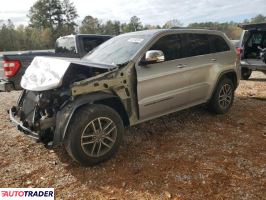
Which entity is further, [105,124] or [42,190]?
[105,124]

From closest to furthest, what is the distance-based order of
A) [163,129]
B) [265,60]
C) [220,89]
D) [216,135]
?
[216,135] < [163,129] < [220,89] < [265,60]

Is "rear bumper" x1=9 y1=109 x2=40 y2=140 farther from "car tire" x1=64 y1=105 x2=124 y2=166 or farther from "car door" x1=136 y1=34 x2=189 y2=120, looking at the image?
"car door" x1=136 y1=34 x2=189 y2=120

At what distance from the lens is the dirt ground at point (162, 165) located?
148 inches

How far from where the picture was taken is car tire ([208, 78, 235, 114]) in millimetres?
6391

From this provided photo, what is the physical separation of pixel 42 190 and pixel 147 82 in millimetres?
2223

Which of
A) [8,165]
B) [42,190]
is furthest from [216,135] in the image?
[8,165]

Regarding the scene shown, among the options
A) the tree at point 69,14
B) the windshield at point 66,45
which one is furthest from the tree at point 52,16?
the windshield at point 66,45

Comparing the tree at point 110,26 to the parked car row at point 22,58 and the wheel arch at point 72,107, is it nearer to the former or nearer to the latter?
the parked car row at point 22,58

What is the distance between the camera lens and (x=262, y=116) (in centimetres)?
658

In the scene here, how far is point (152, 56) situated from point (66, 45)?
4784 millimetres

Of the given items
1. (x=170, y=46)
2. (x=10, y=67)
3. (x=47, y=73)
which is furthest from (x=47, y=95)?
(x=10, y=67)

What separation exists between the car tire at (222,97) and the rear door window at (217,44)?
647mm

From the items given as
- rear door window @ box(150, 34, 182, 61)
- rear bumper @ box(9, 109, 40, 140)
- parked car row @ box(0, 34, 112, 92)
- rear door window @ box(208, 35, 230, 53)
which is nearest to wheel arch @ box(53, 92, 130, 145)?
rear bumper @ box(9, 109, 40, 140)

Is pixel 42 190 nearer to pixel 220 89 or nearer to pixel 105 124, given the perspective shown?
pixel 105 124
